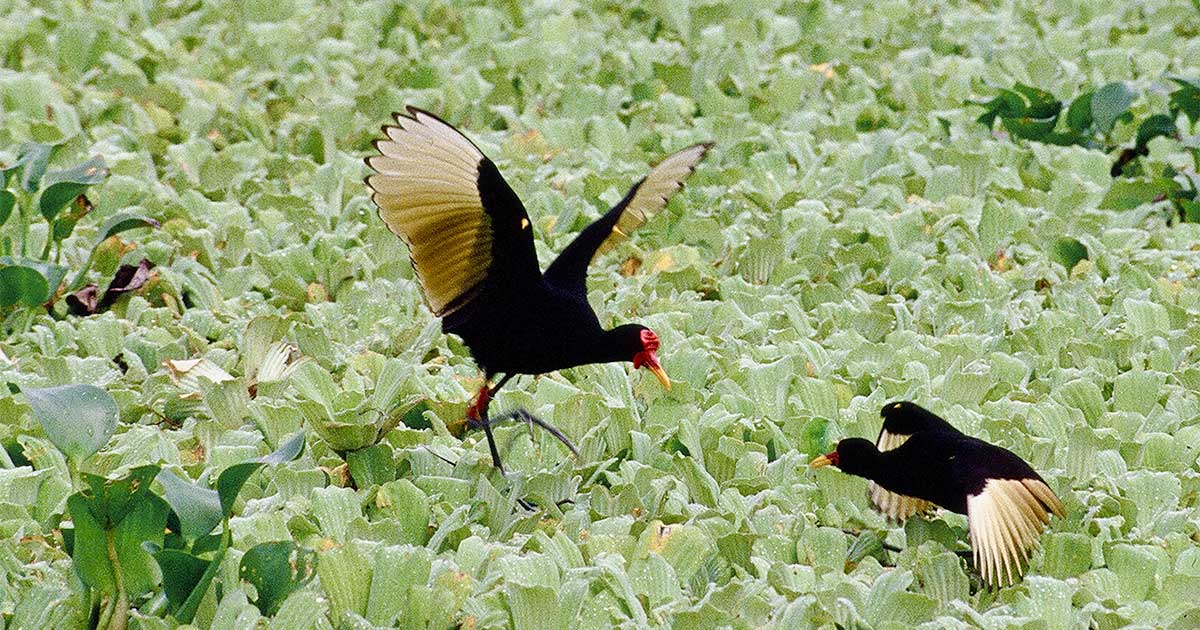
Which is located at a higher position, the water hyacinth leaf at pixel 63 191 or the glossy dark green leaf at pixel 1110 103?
the water hyacinth leaf at pixel 63 191

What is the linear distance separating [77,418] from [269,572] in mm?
372

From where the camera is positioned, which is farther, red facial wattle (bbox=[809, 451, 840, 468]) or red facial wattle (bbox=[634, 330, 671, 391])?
red facial wattle (bbox=[634, 330, 671, 391])

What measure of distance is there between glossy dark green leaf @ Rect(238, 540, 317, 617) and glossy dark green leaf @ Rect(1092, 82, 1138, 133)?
3534 mm

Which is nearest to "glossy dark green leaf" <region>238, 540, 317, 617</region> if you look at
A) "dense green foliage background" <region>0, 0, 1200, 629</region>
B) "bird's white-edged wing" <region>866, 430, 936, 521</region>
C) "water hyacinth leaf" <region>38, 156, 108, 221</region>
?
"dense green foliage background" <region>0, 0, 1200, 629</region>

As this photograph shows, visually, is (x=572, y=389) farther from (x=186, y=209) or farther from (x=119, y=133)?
(x=119, y=133)

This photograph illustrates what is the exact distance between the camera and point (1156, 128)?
213 inches

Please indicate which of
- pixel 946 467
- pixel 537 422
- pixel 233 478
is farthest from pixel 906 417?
pixel 233 478

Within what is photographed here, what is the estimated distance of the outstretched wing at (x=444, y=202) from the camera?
3207mm

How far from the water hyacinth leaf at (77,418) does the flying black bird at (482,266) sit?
70 cm

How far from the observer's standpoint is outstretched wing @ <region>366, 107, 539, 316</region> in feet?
10.5

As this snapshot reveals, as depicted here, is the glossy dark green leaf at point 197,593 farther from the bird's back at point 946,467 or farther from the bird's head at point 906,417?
the bird's head at point 906,417

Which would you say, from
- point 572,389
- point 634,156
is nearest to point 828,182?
point 634,156

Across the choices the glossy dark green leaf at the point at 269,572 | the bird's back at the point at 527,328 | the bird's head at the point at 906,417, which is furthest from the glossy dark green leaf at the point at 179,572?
the bird's head at the point at 906,417

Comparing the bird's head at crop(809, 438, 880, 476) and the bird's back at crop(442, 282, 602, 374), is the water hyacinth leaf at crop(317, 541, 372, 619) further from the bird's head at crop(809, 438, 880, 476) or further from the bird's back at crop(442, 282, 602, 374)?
the bird's head at crop(809, 438, 880, 476)
